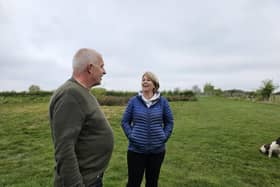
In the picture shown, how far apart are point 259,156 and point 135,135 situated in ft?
14.0

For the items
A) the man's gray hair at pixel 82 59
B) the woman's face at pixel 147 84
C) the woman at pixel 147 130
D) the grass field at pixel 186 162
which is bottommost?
the grass field at pixel 186 162

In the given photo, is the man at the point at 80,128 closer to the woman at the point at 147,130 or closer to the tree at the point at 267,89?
the woman at the point at 147,130

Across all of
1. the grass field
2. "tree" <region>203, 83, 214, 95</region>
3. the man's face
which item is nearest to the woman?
the man's face

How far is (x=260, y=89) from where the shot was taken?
36.2 meters

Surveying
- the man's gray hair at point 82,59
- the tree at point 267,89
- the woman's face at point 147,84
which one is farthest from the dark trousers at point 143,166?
the tree at point 267,89

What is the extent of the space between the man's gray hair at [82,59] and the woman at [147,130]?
3.68 feet

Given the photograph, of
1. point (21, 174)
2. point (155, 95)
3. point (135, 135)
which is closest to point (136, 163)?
point (135, 135)

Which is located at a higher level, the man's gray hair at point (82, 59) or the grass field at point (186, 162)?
the man's gray hair at point (82, 59)

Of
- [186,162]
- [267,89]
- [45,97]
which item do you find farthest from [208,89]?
[186,162]

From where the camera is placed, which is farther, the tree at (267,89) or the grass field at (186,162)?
the tree at (267,89)

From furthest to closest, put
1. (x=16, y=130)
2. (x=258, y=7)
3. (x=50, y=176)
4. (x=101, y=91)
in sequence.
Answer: (x=101, y=91) < (x=258, y=7) < (x=16, y=130) < (x=50, y=176)

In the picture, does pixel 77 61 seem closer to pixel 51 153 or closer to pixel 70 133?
pixel 70 133

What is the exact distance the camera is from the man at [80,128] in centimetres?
124

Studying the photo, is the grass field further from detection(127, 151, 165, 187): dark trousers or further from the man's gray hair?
the man's gray hair
